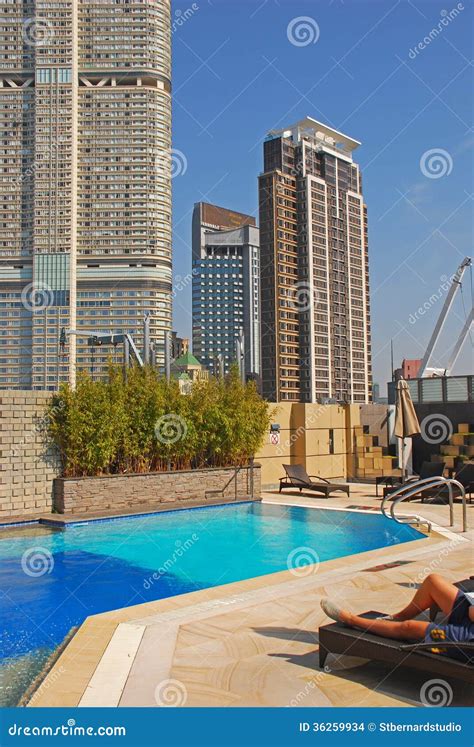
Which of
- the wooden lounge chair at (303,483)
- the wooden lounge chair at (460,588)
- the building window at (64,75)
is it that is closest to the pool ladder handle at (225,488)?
the wooden lounge chair at (303,483)

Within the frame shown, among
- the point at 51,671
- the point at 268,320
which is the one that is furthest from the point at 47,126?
the point at 51,671

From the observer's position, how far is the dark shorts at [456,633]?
409cm

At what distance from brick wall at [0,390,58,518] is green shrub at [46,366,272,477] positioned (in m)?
0.30

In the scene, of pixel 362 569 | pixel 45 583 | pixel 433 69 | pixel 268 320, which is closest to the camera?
pixel 362 569

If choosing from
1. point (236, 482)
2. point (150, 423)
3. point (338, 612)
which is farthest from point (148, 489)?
point (338, 612)

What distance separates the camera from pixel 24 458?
13.1 metres

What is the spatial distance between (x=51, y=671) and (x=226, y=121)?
902 cm

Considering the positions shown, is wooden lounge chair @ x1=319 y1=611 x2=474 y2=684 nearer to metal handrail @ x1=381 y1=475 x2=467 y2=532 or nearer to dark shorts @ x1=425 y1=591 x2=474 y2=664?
dark shorts @ x1=425 y1=591 x2=474 y2=664

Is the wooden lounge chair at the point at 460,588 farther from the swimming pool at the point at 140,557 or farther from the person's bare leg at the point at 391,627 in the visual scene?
the swimming pool at the point at 140,557

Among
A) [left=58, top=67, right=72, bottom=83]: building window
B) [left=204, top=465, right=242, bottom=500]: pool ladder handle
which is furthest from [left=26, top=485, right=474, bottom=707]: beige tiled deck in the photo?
[left=58, top=67, right=72, bottom=83]: building window

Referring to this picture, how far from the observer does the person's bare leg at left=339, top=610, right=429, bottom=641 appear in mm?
4309

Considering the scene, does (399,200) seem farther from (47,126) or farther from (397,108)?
(47,126)

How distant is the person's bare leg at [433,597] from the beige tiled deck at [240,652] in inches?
14.3

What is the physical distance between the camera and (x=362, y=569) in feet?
26.3
